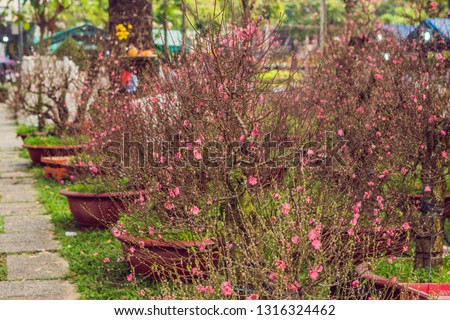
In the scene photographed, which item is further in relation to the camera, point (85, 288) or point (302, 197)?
point (85, 288)

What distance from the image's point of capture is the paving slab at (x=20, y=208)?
10070 mm

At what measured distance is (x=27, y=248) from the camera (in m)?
8.18

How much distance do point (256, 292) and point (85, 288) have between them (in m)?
2.76

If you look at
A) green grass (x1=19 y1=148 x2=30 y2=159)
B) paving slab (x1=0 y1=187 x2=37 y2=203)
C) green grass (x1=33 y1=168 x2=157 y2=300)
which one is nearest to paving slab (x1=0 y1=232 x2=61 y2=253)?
green grass (x1=33 y1=168 x2=157 y2=300)

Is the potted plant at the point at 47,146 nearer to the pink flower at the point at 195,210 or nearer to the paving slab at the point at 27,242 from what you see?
the paving slab at the point at 27,242

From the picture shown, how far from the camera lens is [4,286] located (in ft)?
22.4

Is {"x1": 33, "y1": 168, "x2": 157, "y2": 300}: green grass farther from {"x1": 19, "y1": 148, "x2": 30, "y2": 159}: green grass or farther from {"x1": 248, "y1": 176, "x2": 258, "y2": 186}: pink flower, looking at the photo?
{"x1": 19, "y1": 148, "x2": 30, "y2": 159}: green grass

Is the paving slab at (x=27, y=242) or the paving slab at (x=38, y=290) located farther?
the paving slab at (x=27, y=242)

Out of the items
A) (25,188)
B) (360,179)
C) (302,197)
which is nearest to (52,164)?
(25,188)

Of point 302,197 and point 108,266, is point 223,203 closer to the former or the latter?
point 302,197

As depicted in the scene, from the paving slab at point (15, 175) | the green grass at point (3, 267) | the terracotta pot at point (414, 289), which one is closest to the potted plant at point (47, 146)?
the paving slab at point (15, 175)

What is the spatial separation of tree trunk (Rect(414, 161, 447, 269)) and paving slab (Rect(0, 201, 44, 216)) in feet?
17.5

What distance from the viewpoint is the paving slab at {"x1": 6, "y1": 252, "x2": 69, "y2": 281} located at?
7180 mm

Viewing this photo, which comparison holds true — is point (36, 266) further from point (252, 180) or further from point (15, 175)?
point (15, 175)
